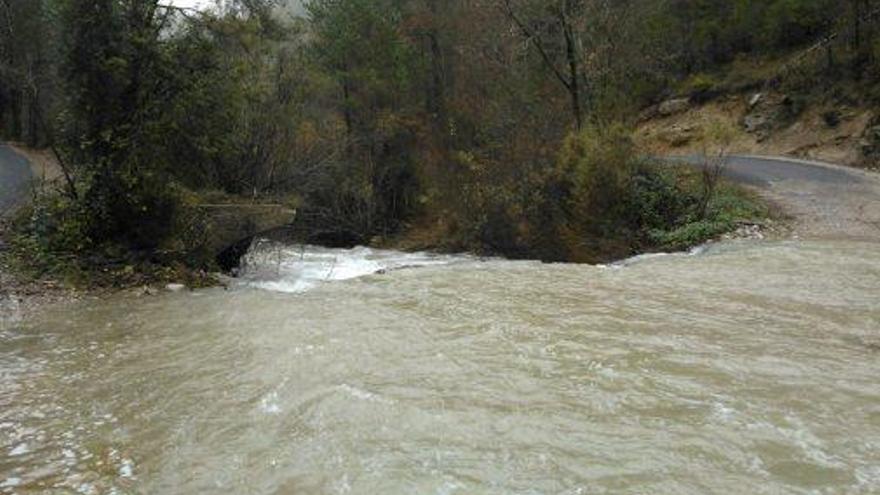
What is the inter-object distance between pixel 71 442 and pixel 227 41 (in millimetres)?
11523

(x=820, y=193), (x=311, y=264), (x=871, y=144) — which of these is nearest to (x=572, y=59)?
(x=820, y=193)

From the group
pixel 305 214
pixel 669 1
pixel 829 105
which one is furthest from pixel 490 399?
pixel 669 1

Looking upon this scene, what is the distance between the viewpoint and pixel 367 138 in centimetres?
2666

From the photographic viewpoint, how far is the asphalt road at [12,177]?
55.1 feet

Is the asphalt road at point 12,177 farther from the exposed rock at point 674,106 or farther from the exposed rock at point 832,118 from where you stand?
the exposed rock at point 674,106

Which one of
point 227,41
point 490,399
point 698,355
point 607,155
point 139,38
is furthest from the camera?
point 607,155

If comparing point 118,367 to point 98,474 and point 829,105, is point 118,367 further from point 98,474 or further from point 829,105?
point 829,105

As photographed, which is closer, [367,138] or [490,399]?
[490,399]

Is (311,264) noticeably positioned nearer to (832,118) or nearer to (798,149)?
(798,149)

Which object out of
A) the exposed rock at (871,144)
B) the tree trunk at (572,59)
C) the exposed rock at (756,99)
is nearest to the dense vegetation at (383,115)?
the tree trunk at (572,59)

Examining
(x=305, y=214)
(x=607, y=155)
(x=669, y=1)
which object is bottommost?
(x=305, y=214)

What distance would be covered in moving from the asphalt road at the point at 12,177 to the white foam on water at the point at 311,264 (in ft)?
16.4

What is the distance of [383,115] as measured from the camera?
27031 millimetres

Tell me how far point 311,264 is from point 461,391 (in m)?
11.9
